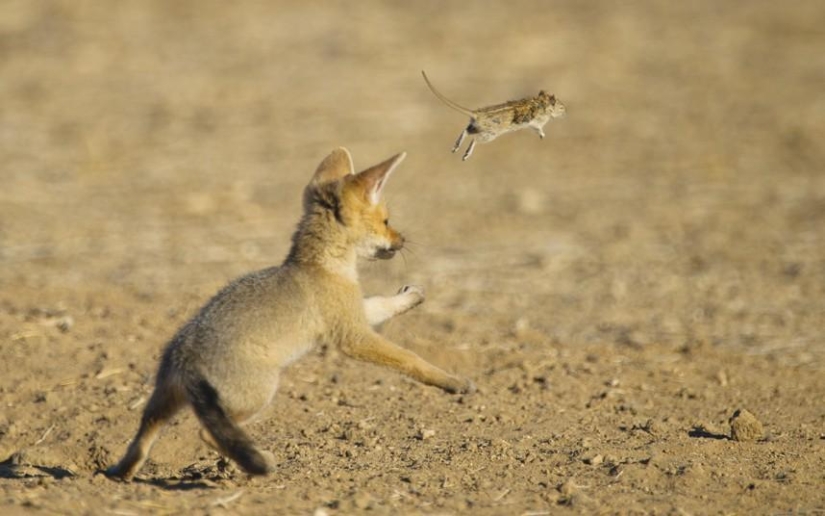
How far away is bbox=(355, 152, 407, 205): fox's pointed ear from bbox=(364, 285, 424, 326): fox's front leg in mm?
611

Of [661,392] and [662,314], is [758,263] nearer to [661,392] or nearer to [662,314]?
[662,314]

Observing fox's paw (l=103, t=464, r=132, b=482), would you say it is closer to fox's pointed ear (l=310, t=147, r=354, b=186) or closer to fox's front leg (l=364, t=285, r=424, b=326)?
fox's front leg (l=364, t=285, r=424, b=326)

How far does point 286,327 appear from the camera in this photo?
6574 millimetres

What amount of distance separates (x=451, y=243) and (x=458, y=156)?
3468 mm

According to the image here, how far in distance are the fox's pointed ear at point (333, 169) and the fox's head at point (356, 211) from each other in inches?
0.5

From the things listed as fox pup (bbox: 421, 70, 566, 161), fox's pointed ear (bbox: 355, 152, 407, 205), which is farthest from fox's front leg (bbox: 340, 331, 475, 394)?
fox pup (bbox: 421, 70, 566, 161)

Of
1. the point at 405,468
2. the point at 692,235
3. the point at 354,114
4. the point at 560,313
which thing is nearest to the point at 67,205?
the point at 354,114

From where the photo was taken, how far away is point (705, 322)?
10523 millimetres

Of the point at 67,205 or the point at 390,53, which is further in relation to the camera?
the point at 390,53

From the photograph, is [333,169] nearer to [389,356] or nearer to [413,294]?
[413,294]

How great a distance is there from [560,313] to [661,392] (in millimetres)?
2262

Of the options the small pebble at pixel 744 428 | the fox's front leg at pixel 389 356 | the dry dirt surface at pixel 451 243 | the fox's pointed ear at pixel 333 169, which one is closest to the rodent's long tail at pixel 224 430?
the dry dirt surface at pixel 451 243

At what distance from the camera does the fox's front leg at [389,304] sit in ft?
23.6

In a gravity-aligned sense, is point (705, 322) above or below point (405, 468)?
below
